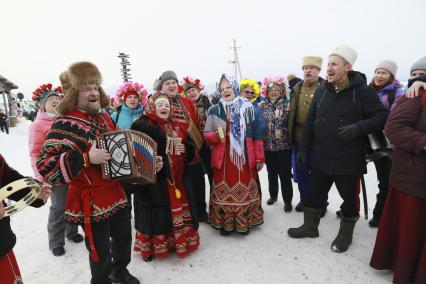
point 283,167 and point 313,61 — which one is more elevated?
point 313,61

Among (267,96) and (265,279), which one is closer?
(265,279)

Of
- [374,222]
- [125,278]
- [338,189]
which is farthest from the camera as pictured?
[374,222]

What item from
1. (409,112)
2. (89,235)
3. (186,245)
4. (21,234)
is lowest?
(21,234)

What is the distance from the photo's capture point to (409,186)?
2324mm

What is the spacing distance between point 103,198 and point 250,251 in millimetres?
1848

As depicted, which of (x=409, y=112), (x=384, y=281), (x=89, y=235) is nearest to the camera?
(x=89, y=235)

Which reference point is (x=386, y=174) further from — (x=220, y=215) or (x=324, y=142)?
(x=220, y=215)

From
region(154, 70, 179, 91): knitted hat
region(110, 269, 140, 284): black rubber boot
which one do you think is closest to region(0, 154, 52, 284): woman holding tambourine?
region(110, 269, 140, 284): black rubber boot

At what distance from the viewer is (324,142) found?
121 inches

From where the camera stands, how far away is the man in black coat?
2.88m

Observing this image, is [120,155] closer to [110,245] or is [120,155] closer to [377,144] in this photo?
[110,245]

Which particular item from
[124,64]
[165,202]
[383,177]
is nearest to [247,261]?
[165,202]

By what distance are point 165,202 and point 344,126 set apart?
2029mm

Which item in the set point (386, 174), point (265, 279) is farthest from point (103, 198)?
point (386, 174)
